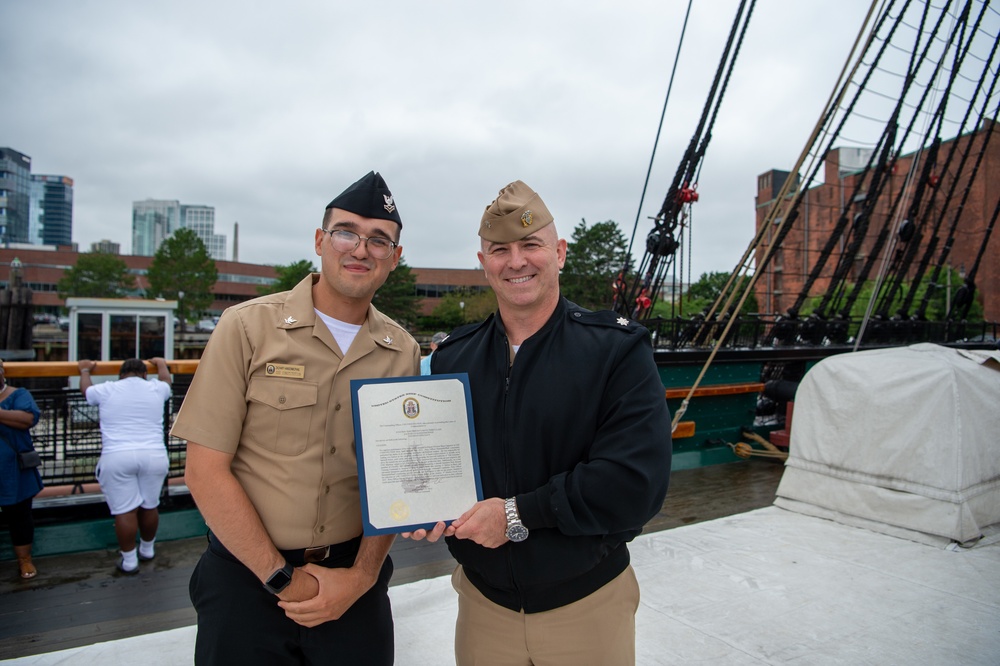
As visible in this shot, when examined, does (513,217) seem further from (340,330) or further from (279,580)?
(279,580)

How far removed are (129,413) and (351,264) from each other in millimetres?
3661

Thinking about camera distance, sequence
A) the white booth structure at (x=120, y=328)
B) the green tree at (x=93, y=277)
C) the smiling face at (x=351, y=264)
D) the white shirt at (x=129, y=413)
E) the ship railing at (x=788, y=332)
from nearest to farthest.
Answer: the smiling face at (x=351, y=264), the white shirt at (x=129, y=413), the ship railing at (x=788, y=332), the white booth structure at (x=120, y=328), the green tree at (x=93, y=277)

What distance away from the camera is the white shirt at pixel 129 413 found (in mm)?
4582

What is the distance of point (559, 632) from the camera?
1.81 m

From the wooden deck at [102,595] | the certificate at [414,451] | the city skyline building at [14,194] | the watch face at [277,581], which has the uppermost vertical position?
the city skyline building at [14,194]

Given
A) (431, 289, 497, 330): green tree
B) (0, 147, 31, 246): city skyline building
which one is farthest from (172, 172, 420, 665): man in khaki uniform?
(0, 147, 31, 246): city skyline building

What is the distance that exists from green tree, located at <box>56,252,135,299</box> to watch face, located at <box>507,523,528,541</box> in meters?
54.3

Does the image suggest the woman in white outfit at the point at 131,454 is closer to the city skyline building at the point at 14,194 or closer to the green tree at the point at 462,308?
the green tree at the point at 462,308

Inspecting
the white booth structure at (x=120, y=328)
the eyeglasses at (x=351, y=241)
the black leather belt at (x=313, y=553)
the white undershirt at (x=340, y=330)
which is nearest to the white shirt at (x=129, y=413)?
the black leather belt at (x=313, y=553)

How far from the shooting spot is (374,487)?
67.1 inches

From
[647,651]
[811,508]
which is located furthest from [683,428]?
[647,651]

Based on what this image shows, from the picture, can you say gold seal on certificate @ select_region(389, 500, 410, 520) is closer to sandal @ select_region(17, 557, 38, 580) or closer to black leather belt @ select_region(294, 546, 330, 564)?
black leather belt @ select_region(294, 546, 330, 564)

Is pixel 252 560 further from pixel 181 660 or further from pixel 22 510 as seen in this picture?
pixel 22 510

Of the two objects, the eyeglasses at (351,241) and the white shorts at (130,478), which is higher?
the eyeglasses at (351,241)
